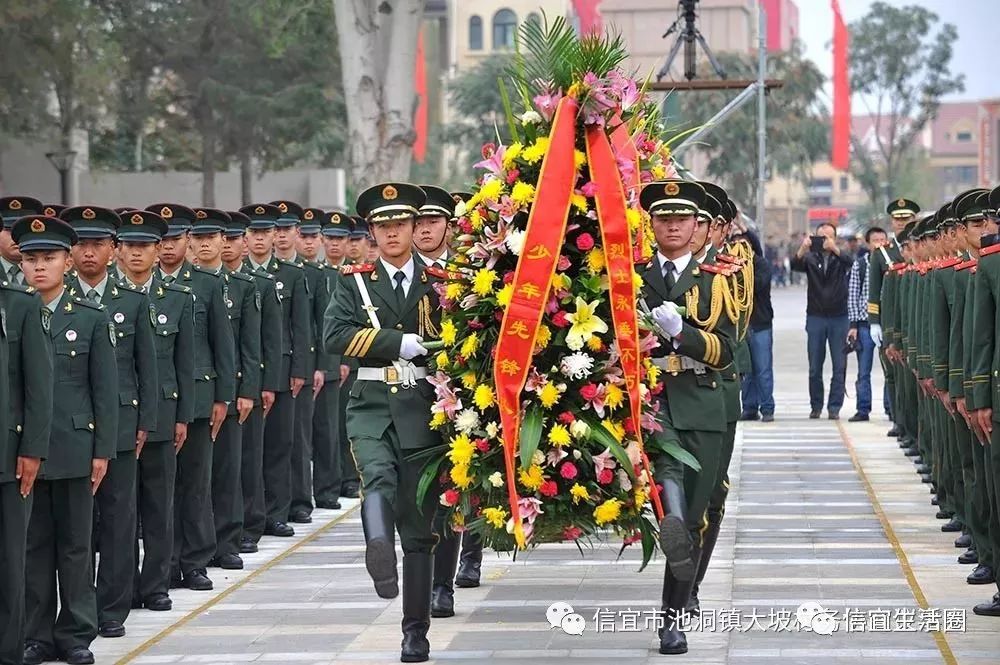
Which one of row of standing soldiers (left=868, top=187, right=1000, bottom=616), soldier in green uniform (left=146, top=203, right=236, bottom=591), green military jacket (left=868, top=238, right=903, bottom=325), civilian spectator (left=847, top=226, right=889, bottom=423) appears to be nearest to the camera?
row of standing soldiers (left=868, top=187, right=1000, bottom=616)

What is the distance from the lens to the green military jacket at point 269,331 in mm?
12820

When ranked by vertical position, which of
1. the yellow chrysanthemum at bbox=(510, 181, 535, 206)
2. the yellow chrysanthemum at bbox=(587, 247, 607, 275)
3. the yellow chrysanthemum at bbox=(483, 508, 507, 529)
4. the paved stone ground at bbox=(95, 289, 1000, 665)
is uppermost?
the yellow chrysanthemum at bbox=(510, 181, 535, 206)

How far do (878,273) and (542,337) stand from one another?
11065 millimetres

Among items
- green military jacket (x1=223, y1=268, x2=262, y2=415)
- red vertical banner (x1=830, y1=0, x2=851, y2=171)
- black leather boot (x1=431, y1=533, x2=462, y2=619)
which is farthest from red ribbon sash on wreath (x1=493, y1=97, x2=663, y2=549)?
red vertical banner (x1=830, y1=0, x2=851, y2=171)

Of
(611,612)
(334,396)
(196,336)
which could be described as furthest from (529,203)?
(334,396)

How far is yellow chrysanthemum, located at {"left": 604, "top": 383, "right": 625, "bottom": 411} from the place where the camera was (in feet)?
27.3

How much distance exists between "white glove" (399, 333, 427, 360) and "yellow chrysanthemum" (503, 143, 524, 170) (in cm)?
91

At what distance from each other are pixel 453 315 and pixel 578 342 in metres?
0.70

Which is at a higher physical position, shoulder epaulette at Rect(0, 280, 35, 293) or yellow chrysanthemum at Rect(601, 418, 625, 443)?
shoulder epaulette at Rect(0, 280, 35, 293)

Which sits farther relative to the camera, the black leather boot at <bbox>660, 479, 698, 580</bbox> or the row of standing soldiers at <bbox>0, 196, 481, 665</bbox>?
the row of standing soldiers at <bbox>0, 196, 481, 665</bbox>

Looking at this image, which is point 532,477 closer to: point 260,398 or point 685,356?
point 685,356

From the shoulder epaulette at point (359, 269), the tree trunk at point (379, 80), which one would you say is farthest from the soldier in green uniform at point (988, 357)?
the tree trunk at point (379, 80)

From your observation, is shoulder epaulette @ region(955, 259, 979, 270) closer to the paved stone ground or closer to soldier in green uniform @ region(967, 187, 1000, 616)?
soldier in green uniform @ region(967, 187, 1000, 616)

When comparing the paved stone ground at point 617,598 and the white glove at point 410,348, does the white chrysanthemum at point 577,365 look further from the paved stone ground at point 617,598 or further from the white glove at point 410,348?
the paved stone ground at point 617,598
